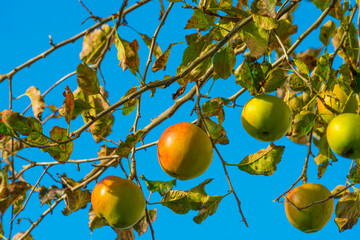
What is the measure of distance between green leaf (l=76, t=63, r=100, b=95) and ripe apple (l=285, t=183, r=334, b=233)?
764 mm

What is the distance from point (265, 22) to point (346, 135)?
0.38 metres

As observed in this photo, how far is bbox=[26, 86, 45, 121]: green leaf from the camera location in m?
1.83

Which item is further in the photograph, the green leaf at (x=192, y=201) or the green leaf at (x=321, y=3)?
the green leaf at (x=321, y=3)

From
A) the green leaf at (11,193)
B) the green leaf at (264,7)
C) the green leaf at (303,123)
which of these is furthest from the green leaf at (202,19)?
the green leaf at (11,193)

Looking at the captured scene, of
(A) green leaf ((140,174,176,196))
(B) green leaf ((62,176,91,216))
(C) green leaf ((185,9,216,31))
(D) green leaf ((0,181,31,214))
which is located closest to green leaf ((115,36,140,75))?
(C) green leaf ((185,9,216,31))

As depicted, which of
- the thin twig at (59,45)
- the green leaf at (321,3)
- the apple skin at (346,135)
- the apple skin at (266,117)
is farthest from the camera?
the thin twig at (59,45)

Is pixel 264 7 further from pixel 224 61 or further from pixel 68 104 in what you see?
pixel 68 104

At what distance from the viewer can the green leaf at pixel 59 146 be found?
139 cm

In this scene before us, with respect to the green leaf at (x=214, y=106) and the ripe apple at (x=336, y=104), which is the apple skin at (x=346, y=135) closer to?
the ripe apple at (x=336, y=104)

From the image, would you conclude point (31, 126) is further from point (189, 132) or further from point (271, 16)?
point (271, 16)

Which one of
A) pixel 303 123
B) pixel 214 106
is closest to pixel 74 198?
pixel 214 106

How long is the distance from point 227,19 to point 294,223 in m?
0.73

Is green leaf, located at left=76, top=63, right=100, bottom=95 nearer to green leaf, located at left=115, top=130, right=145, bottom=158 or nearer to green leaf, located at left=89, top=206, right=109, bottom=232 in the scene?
green leaf, located at left=115, top=130, right=145, bottom=158

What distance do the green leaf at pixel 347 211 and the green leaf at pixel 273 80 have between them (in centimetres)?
59
